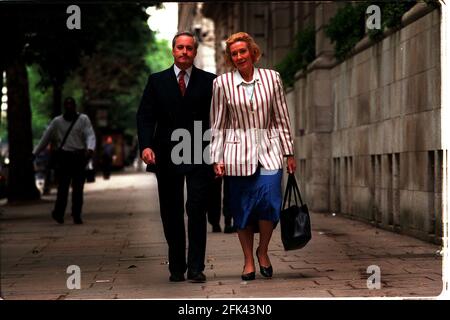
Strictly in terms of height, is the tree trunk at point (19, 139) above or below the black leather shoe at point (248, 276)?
above

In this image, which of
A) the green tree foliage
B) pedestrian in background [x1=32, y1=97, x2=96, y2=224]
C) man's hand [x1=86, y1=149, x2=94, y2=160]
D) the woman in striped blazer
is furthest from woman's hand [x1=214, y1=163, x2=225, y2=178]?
pedestrian in background [x1=32, y1=97, x2=96, y2=224]

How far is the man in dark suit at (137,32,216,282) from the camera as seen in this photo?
283 inches

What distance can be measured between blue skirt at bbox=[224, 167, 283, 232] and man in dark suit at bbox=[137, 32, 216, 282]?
8.9 inches

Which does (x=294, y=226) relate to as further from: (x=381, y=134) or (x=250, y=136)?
(x=381, y=134)

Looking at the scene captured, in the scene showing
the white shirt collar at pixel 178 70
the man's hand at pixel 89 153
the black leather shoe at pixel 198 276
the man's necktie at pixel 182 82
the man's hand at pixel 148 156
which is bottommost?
the black leather shoe at pixel 198 276

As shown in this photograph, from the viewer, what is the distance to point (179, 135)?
7.16m

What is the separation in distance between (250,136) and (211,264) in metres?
1.92

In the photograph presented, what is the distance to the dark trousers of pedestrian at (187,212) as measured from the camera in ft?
23.8

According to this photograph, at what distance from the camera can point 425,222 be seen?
10.2 m

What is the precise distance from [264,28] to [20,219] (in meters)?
16.2

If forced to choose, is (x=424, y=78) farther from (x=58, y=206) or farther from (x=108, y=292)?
(x=58, y=206)

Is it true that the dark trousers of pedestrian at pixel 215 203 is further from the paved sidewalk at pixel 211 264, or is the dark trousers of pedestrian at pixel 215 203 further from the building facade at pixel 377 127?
the building facade at pixel 377 127

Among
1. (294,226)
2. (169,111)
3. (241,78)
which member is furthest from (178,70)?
(294,226)

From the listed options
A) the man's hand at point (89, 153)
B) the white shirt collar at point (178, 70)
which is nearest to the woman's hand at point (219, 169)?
the white shirt collar at point (178, 70)
